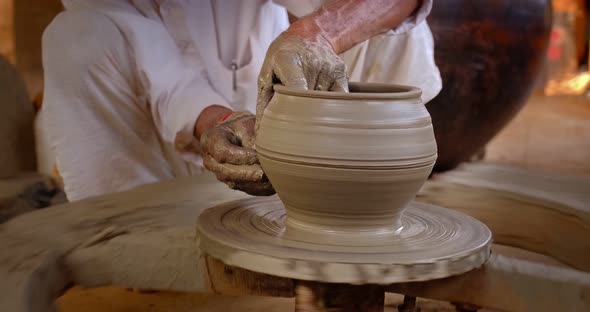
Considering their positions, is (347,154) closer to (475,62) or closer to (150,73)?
(150,73)

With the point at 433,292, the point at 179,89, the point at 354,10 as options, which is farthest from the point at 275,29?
the point at 433,292

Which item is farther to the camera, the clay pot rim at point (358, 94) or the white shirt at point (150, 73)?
the white shirt at point (150, 73)

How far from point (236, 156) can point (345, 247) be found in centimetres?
36

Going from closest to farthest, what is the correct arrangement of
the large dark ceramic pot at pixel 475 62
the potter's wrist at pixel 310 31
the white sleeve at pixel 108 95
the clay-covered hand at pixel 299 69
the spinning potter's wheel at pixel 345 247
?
the spinning potter's wheel at pixel 345 247, the clay-covered hand at pixel 299 69, the potter's wrist at pixel 310 31, the white sleeve at pixel 108 95, the large dark ceramic pot at pixel 475 62

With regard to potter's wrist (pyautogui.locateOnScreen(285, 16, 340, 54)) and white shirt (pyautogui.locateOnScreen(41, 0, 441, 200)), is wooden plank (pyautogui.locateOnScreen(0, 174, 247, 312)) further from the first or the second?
white shirt (pyautogui.locateOnScreen(41, 0, 441, 200))

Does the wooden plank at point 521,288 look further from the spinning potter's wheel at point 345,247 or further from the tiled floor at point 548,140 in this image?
the tiled floor at point 548,140

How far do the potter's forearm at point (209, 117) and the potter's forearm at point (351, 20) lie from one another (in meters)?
0.42

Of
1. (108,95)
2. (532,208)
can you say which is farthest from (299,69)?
(108,95)

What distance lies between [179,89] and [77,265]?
0.95m

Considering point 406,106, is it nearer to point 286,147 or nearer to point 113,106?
point 286,147

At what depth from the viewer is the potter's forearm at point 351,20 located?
1835 millimetres

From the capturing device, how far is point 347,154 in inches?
49.9

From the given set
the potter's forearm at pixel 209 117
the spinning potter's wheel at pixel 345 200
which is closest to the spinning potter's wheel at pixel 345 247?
the spinning potter's wheel at pixel 345 200

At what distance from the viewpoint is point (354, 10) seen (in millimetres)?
2012
